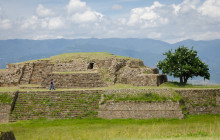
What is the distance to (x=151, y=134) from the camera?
54.2ft

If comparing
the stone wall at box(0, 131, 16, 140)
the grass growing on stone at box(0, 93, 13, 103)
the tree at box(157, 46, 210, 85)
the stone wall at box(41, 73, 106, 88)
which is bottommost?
the stone wall at box(0, 131, 16, 140)

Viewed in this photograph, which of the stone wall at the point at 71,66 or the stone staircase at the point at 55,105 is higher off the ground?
the stone wall at the point at 71,66

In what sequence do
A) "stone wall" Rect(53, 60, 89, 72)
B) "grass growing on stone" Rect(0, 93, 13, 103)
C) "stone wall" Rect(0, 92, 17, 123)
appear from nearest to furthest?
1. "stone wall" Rect(0, 92, 17, 123)
2. "grass growing on stone" Rect(0, 93, 13, 103)
3. "stone wall" Rect(53, 60, 89, 72)

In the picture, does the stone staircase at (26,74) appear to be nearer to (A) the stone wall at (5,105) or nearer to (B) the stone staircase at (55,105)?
(B) the stone staircase at (55,105)

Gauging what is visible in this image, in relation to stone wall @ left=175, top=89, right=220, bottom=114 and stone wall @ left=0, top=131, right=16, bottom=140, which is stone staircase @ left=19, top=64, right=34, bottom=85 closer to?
stone wall @ left=175, top=89, right=220, bottom=114

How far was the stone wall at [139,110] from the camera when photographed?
2719 centimetres

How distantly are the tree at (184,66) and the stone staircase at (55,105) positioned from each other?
11.5 metres

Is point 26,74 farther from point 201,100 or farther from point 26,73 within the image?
point 201,100

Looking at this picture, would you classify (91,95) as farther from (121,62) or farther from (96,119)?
(121,62)

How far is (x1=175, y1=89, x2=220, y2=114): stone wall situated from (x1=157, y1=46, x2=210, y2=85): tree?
246 inches

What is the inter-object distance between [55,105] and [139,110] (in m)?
7.63

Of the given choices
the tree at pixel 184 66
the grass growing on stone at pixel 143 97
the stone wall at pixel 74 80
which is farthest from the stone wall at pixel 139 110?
the tree at pixel 184 66

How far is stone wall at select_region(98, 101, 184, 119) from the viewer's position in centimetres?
2719

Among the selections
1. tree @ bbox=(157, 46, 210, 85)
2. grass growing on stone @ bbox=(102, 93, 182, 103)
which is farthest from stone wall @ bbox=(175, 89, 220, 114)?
tree @ bbox=(157, 46, 210, 85)
